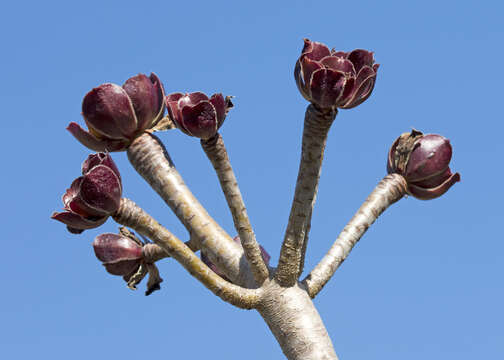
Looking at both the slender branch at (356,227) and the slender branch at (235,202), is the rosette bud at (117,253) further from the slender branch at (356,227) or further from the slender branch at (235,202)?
the slender branch at (356,227)

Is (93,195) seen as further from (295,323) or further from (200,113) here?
(295,323)

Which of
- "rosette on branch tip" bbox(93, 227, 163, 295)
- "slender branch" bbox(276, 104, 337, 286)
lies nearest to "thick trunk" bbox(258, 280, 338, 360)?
"slender branch" bbox(276, 104, 337, 286)

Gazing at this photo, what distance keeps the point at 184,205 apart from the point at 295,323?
87 cm

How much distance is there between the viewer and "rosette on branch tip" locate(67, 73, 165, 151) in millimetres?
3750

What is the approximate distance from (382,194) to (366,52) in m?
0.99

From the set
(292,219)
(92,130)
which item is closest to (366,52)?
(292,219)

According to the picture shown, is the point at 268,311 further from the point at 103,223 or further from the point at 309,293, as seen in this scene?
the point at 103,223

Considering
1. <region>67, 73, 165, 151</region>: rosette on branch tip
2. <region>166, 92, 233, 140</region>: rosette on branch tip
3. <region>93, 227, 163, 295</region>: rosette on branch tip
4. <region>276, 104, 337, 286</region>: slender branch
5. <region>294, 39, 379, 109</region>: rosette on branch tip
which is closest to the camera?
<region>294, 39, 379, 109</region>: rosette on branch tip

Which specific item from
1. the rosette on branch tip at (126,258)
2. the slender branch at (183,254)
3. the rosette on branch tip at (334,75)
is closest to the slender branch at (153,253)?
the rosette on branch tip at (126,258)

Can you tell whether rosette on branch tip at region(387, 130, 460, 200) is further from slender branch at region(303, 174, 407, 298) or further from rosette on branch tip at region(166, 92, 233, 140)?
rosette on branch tip at region(166, 92, 233, 140)

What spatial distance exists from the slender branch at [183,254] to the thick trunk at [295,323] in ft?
0.29

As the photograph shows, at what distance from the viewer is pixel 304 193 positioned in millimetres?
3631

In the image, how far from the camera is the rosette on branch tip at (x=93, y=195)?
3.58 meters

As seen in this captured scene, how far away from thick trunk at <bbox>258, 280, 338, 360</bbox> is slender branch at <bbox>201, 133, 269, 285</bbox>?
0.15 meters
